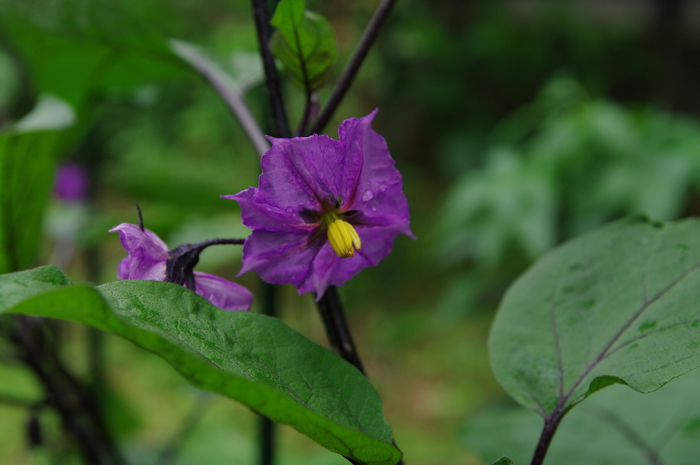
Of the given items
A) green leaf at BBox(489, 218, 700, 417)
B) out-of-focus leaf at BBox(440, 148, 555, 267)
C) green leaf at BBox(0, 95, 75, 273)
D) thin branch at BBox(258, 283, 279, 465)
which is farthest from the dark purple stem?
out-of-focus leaf at BBox(440, 148, 555, 267)

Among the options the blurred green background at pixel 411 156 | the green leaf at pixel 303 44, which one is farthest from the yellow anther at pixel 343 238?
the blurred green background at pixel 411 156

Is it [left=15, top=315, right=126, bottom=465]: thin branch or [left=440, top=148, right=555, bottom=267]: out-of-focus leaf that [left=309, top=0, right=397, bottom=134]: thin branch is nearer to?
[left=15, top=315, right=126, bottom=465]: thin branch

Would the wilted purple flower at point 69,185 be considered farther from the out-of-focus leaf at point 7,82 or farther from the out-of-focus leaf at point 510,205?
the out-of-focus leaf at point 510,205

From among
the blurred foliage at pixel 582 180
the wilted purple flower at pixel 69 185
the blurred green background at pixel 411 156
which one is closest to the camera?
the blurred green background at pixel 411 156

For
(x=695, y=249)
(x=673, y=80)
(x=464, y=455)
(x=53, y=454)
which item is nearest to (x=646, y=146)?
(x=464, y=455)

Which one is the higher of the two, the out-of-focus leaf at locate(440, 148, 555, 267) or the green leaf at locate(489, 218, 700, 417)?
the green leaf at locate(489, 218, 700, 417)

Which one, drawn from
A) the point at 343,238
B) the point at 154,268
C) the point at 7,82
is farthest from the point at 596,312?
the point at 7,82

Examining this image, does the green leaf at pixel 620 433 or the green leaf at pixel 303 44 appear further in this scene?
the green leaf at pixel 620 433
